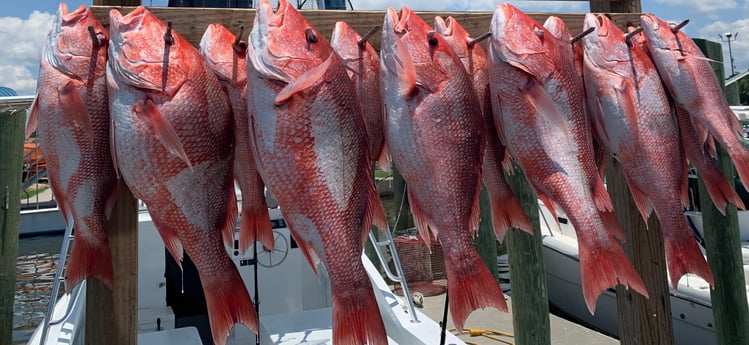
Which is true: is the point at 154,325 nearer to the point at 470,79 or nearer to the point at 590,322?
the point at 470,79

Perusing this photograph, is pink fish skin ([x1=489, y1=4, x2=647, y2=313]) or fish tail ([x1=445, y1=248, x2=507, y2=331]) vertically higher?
pink fish skin ([x1=489, y1=4, x2=647, y2=313])

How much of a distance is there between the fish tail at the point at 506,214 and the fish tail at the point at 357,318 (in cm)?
54

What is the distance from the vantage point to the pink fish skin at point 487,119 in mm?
1688

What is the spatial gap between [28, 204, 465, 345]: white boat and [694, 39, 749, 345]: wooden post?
A: 5.74 feet

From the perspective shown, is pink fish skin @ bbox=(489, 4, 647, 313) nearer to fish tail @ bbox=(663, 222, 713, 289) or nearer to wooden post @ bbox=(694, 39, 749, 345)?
fish tail @ bbox=(663, 222, 713, 289)

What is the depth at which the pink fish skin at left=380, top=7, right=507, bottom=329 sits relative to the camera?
148cm

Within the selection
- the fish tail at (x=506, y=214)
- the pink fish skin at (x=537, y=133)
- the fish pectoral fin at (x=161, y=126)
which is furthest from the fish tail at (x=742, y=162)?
the fish pectoral fin at (x=161, y=126)

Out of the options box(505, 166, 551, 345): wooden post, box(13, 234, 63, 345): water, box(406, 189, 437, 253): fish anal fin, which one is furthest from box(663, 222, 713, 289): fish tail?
box(13, 234, 63, 345): water

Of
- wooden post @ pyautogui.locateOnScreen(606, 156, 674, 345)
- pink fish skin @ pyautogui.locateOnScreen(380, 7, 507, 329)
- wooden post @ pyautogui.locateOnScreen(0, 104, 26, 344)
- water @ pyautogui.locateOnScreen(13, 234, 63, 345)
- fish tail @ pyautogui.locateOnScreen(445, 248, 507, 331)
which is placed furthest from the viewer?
water @ pyautogui.locateOnScreen(13, 234, 63, 345)

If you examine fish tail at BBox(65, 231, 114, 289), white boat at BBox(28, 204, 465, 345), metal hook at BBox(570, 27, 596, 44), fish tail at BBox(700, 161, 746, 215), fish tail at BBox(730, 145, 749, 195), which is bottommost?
white boat at BBox(28, 204, 465, 345)

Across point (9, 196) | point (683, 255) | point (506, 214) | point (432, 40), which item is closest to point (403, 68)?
point (432, 40)

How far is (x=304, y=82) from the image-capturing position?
1.34 meters

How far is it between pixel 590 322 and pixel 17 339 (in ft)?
28.7

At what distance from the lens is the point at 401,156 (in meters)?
1.49
